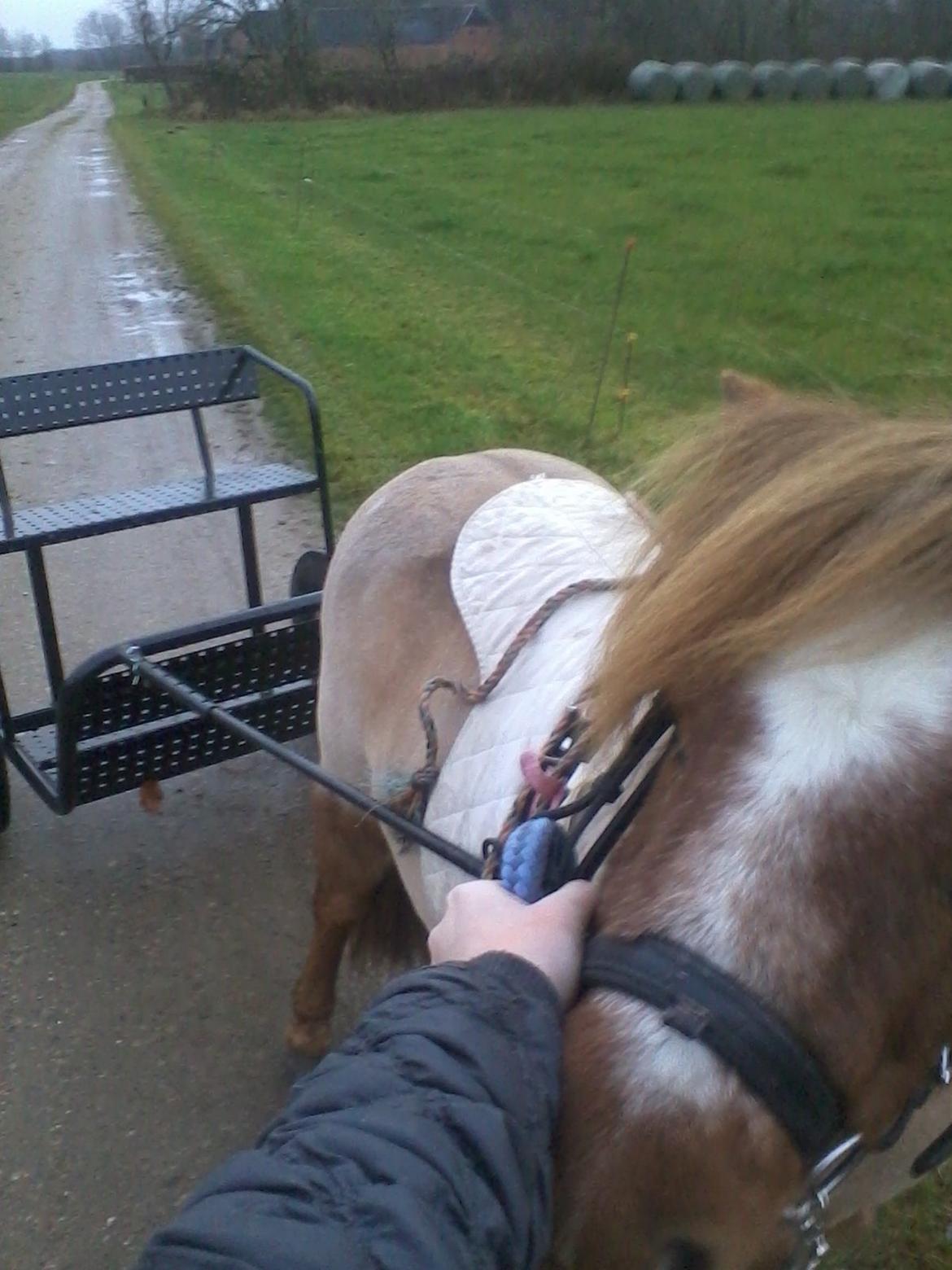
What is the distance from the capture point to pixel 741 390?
5.33ft

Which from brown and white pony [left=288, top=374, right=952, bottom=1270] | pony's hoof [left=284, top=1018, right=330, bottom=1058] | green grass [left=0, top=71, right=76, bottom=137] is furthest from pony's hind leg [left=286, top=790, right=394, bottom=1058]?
green grass [left=0, top=71, right=76, bottom=137]

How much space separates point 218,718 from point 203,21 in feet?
116

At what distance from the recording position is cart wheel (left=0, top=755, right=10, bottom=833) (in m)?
3.31

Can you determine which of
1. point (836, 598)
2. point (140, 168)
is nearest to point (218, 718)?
point (836, 598)

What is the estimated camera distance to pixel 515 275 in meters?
10.1

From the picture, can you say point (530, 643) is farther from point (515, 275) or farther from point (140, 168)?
point (140, 168)

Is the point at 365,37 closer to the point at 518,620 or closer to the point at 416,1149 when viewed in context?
the point at 518,620

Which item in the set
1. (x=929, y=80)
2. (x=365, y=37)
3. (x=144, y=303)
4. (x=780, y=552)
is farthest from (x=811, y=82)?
(x=780, y=552)

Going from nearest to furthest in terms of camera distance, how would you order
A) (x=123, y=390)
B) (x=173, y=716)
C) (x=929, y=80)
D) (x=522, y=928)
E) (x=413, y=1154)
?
(x=413, y=1154), (x=522, y=928), (x=173, y=716), (x=123, y=390), (x=929, y=80)

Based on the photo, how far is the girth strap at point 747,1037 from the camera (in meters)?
1.06

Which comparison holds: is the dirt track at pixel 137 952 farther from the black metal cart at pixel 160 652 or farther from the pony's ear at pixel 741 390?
the pony's ear at pixel 741 390

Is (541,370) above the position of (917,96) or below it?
below

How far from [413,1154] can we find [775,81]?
31821mm

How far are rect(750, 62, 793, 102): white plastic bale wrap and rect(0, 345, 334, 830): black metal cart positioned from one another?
28783 mm
